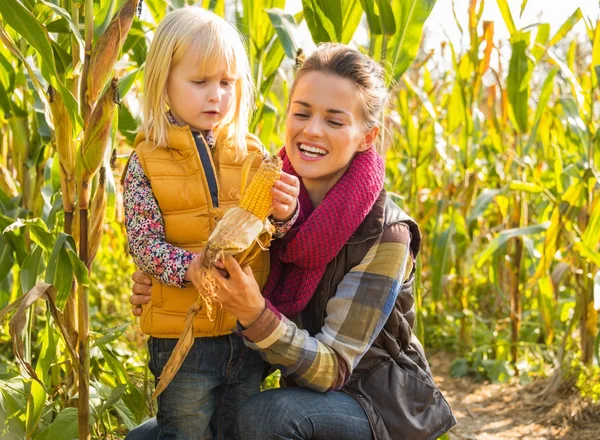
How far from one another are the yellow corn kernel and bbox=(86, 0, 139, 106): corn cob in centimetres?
44

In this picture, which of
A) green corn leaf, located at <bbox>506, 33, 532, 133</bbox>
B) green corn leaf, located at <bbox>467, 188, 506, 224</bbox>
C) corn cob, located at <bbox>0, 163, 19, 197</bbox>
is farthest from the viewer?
green corn leaf, located at <bbox>467, 188, 506, 224</bbox>

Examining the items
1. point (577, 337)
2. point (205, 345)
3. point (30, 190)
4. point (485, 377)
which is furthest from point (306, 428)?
point (577, 337)

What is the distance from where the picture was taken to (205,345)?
1.76 metres

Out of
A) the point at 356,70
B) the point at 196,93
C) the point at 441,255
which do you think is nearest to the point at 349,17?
the point at 356,70

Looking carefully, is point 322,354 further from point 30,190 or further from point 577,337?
point 577,337

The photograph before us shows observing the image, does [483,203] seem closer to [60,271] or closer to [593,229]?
[593,229]

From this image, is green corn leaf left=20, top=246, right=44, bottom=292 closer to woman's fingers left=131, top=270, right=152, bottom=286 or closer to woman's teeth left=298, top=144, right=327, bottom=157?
woman's fingers left=131, top=270, right=152, bottom=286

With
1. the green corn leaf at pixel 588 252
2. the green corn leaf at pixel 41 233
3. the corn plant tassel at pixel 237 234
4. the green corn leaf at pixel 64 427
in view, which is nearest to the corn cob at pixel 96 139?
the green corn leaf at pixel 41 233

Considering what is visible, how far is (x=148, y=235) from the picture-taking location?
5.49 ft

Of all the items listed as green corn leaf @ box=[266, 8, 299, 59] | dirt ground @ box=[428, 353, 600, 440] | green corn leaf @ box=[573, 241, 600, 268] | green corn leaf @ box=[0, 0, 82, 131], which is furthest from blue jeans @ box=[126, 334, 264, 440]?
green corn leaf @ box=[573, 241, 600, 268]

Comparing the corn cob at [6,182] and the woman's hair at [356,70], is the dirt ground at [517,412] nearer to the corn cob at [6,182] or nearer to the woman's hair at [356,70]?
the woman's hair at [356,70]

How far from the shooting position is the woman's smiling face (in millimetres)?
1787

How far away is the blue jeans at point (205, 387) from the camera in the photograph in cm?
175

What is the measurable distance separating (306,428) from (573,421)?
5.26 feet
